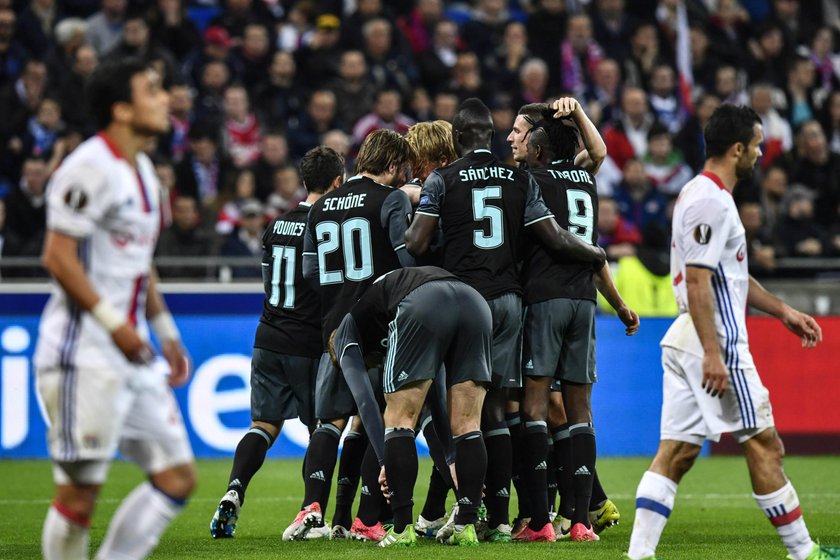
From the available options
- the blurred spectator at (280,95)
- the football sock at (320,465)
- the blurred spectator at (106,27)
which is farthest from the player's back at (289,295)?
the blurred spectator at (106,27)

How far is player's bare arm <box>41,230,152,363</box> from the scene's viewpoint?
504 centimetres

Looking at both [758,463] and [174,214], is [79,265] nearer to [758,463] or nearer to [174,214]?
[758,463]

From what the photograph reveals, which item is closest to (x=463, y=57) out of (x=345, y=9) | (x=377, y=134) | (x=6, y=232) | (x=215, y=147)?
(x=345, y=9)

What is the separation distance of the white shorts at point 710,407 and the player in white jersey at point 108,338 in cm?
237

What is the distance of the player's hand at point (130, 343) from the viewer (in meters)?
5.03

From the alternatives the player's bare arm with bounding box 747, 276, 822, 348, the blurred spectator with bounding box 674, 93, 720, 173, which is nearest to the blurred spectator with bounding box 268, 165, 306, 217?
the blurred spectator with bounding box 674, 93, 720, 173

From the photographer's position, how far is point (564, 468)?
8.50 metres

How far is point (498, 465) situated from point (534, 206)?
1.56m

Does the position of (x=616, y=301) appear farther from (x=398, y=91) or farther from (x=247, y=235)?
(x=398, y=91)

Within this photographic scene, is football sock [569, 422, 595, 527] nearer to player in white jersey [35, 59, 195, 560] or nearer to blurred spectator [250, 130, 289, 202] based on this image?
player in white jersey [35, 59, 195, 560]

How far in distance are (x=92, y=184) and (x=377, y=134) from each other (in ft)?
11.1

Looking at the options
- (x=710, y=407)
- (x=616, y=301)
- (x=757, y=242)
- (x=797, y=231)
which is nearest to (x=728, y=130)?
(x=710, y=407)

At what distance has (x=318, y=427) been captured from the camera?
28.3 ft

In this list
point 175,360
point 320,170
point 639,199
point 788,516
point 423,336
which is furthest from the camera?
point 639,199
